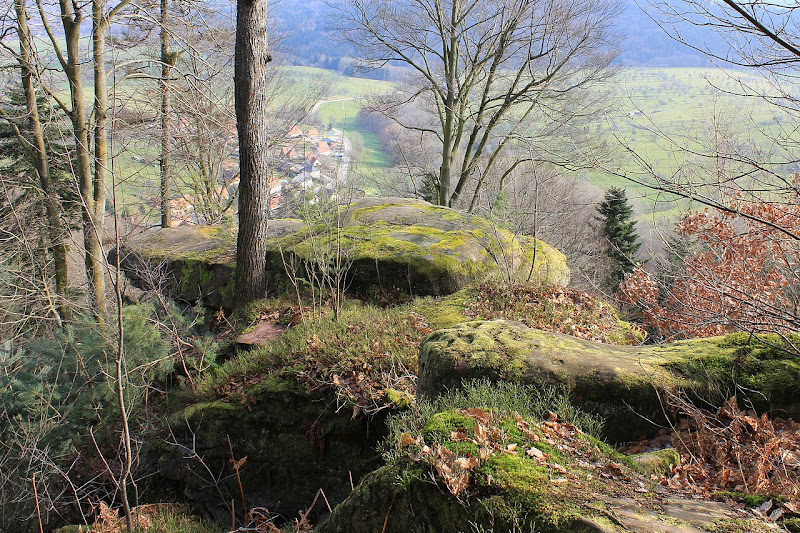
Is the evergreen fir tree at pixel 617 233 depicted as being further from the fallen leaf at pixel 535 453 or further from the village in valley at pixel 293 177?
the fallen leaf at pixel 535 453

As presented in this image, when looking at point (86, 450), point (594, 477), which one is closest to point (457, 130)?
point (86, 450)

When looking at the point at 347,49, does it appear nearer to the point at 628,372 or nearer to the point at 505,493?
the point at 628,372

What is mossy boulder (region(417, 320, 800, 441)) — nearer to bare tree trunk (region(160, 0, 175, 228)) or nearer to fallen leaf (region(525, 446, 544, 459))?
fallen leaf (region(525, 446, 544, 459))

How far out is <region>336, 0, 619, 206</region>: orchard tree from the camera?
1308 cm

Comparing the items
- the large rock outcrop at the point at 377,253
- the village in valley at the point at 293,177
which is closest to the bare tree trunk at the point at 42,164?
the large rock outcrop at the point at 377,253

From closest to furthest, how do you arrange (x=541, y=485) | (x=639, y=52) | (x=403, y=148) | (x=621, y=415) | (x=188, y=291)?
(x=541, y=485) → (x=621, y=415) → (x=188, y=291) → (x=639, y=52) → (x=403, y=148)

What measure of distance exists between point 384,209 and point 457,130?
22.7 feet

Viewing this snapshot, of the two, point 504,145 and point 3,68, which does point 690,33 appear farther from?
point 504,145

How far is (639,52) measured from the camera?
1559 cm

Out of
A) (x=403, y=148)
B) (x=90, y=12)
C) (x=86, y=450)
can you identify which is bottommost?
(x=86, y=450)

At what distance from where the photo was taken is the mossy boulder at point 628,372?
3.49 meters

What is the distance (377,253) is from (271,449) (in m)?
3.49

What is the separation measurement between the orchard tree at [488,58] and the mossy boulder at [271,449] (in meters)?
10.5

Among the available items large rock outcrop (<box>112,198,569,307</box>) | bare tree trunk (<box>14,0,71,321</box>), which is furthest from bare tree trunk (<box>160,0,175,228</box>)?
bare tree trunk (<box>14,0,71,321</box>)
